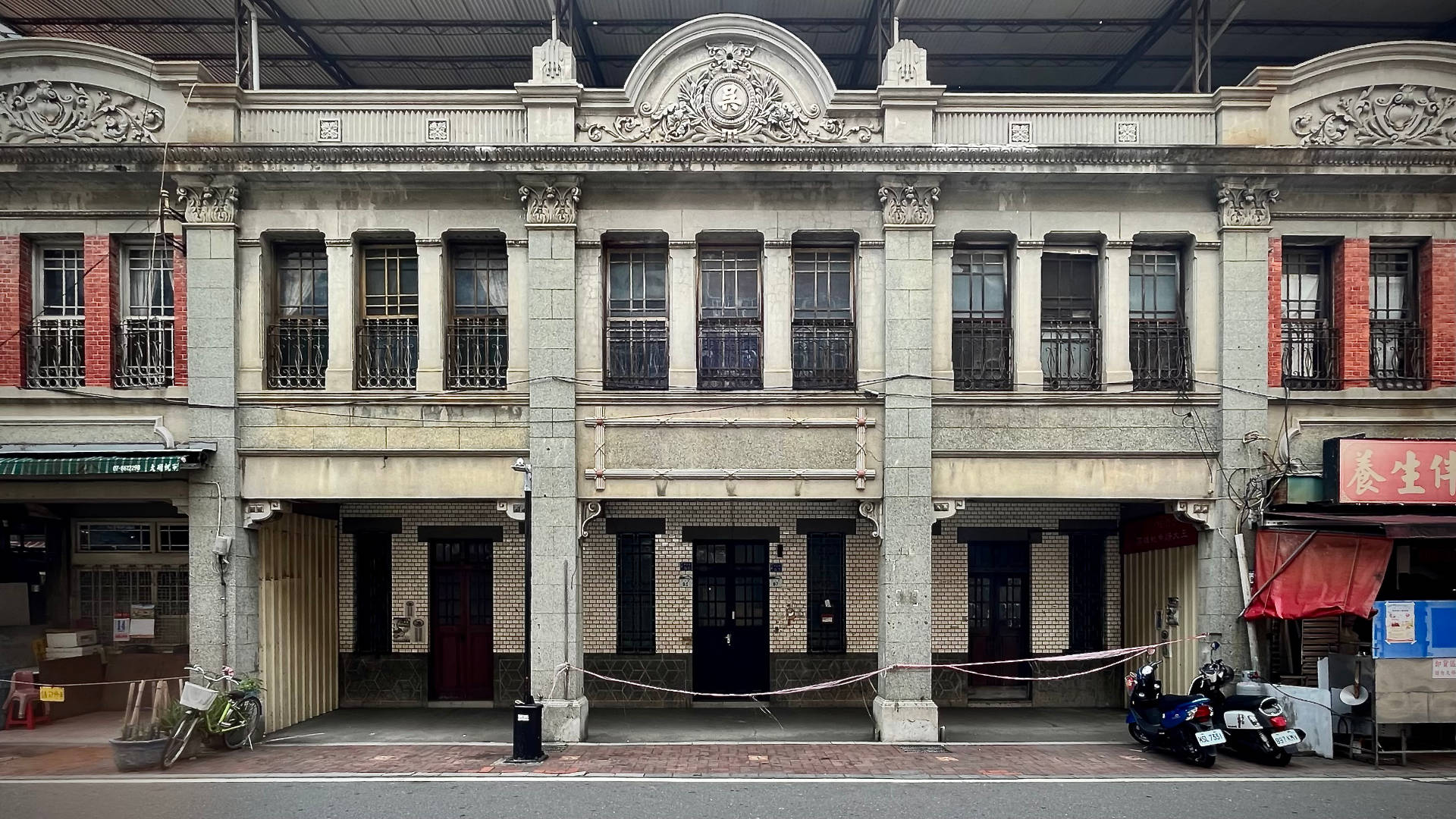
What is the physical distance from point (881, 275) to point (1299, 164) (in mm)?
6467

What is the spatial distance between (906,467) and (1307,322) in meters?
6.90

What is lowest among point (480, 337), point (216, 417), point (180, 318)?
point (216, 417)

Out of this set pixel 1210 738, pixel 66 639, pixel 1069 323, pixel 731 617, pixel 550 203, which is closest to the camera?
pixel 1210 738

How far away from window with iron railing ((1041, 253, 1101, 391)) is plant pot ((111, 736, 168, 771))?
13713mm

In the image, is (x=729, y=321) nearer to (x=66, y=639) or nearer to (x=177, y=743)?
(x=177, y=743)

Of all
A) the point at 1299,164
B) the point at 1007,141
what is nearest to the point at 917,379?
the point at 1007,141

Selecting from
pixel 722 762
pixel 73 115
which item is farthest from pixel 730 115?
pixel 73 115

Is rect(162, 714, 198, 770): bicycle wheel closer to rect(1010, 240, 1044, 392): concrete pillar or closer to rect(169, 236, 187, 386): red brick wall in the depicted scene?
rect(169, 236, 187, 386): red brick wall

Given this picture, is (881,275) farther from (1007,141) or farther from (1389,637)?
(1389,637)

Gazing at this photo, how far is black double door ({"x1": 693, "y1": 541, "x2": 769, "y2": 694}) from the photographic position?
1633cm

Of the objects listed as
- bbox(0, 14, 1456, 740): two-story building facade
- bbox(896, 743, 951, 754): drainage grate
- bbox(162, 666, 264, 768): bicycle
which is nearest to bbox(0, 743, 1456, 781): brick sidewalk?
bbox(896, 743, 951, 754): drainage grate

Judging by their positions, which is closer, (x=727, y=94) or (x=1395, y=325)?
(x=727, y=94)

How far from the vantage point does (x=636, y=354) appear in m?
14.1

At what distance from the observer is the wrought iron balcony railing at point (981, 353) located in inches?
559
